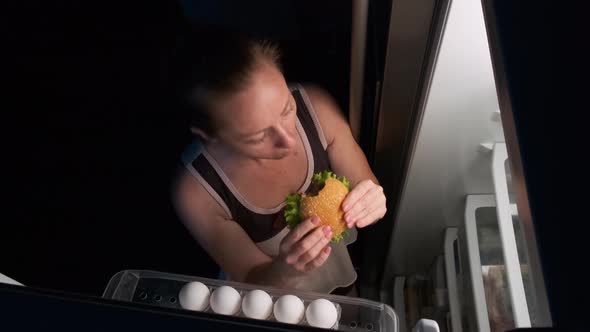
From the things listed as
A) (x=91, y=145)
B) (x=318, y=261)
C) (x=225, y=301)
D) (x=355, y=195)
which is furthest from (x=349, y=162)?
(x=91, y=145)

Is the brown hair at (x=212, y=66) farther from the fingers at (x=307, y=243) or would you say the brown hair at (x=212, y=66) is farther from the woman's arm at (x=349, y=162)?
the fingers at (x=307, y=243)

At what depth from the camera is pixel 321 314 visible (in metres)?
0.68

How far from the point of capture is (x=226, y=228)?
0.81 m

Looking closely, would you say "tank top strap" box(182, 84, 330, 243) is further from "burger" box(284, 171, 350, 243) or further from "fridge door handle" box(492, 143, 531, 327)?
"fridge door handle" box(492, 143, 531, 327)

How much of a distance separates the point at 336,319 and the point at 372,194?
20 cm

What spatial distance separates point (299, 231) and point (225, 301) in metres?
0.15

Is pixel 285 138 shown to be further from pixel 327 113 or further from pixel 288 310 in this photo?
pixel 288 310

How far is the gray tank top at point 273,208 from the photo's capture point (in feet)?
2.56

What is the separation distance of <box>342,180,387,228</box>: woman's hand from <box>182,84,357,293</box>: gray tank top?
0.04 m

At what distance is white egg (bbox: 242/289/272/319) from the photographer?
677mm

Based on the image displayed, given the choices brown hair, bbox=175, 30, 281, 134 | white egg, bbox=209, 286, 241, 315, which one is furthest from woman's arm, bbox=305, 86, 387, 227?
white egg, bbox=209, 286, 241, 315

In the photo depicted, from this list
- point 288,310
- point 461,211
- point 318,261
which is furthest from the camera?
point 461,211

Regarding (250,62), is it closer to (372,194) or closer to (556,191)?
(372,194)

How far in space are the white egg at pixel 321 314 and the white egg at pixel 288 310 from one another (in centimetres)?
1
